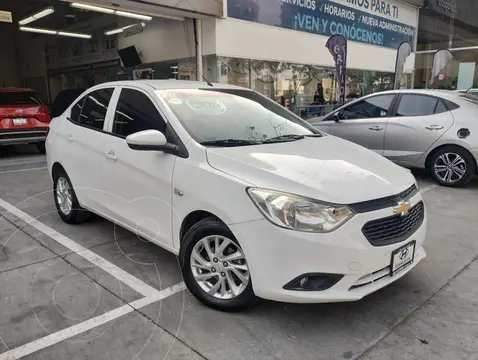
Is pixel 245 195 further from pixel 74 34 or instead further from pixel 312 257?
pixel 74 34

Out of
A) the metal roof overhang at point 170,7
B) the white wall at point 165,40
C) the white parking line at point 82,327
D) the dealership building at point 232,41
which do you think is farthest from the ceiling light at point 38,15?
the white parking line at point 82,327

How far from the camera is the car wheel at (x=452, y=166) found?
6.45 m

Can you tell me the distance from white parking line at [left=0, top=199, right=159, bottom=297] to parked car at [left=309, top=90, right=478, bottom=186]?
526 centimetres

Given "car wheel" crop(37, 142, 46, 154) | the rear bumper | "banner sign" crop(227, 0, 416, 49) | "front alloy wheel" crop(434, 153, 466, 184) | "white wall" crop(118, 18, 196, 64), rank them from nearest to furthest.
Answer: "front alloy wheel" crop(434, 153, 466, 184) < the rear bumper < "car wheel" crop(37, 142, 46, 154) < "white wall" crop(118, 18, 196, 64) < "banner sign" crop(227, 0, 416, 49)

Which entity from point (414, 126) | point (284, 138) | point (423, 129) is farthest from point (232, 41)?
point (284, 138)

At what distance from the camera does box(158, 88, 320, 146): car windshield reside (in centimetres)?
332

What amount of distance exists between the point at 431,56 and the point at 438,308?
21.5m

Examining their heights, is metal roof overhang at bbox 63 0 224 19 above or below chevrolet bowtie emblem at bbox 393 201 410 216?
above

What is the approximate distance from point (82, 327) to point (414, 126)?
598 centimetres

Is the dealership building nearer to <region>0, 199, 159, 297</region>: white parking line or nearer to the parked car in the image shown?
the parked car

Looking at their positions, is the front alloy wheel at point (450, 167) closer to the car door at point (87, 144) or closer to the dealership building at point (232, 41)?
the car door at point (87, 144)

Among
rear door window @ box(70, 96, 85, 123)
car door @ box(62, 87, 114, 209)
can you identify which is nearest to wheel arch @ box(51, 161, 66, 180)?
car door @ box(62, 87, 114, 209)

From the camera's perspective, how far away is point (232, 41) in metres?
11.0

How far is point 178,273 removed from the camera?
359 cm
